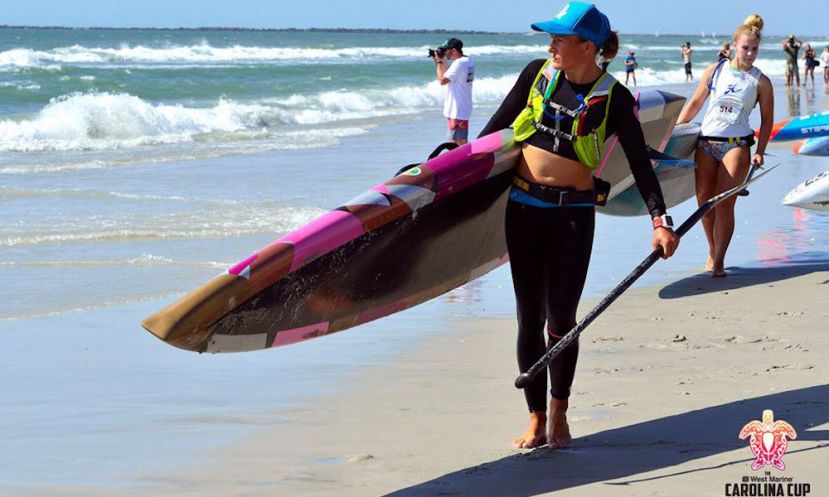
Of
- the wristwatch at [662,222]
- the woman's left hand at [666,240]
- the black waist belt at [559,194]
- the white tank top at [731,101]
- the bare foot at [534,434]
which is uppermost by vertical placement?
the white tank top at [731,101]

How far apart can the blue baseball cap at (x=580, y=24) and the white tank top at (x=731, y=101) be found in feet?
10.8

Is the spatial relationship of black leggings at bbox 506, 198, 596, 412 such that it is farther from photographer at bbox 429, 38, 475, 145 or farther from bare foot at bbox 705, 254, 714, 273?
photographer at bbox 429, 38, 475, 145

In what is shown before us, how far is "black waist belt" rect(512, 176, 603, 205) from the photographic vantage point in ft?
14.0

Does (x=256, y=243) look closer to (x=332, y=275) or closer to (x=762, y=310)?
(x=762, y=310)

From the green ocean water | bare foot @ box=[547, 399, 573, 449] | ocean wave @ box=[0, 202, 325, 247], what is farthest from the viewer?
the green ocean water

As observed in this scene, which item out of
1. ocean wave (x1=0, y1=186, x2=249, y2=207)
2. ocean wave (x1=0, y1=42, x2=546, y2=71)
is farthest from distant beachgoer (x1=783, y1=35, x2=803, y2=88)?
ocean wave (x1=0, y1=42, x2=546, y2=71)

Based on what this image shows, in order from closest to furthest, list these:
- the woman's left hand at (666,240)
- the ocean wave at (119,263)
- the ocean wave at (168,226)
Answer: the woman's left hand at (666,240) < the ocean wave at (119,263) < the ocean wave at (168,226)

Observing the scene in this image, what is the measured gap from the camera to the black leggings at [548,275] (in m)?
4.29

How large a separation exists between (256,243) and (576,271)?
5059 millimetres

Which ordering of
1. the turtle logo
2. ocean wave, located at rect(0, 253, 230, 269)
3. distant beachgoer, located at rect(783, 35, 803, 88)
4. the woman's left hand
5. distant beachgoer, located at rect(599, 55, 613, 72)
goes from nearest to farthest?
1. the turtle logo
2. the woman's left hand
3. distant beachgoer, located at rect(599, 55, 613, 72)
4. ocean wave, located at rect(0, 253, 230, 269)
5. distant beachgoer, located at rect(783, 35, 803, 88)

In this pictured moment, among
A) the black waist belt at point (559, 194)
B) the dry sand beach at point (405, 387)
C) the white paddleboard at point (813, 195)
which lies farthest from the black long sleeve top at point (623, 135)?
the white paddleboard at point (813, 195)

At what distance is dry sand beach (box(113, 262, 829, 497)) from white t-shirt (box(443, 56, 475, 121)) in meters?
4.04

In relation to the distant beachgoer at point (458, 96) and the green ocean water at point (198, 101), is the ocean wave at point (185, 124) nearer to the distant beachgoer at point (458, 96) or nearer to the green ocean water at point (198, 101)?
the green ocean water at point (198, 101)

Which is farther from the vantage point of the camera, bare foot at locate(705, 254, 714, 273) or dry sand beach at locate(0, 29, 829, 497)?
bare foot at locate(705, 254, 714, 273)
